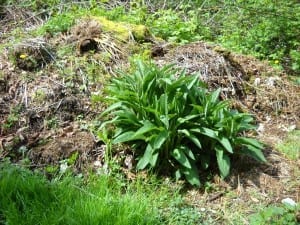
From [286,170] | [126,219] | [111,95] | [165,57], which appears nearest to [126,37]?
[165,57]

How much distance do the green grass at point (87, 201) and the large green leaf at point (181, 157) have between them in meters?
0.19

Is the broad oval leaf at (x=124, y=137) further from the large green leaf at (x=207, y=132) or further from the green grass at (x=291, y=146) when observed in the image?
the green grass at (x=291, y=146)

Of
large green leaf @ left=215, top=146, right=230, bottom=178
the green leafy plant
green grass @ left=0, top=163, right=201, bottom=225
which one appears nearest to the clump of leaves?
large green leaf @ left=215, top=146, right=230, bottom=178

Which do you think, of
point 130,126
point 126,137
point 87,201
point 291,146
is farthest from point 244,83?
point 87,201

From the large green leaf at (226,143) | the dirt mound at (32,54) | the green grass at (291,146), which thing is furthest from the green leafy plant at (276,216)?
the dirt mound at (32,54)

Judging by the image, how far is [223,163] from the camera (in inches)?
135

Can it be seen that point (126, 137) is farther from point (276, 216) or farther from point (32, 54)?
point (32, 54)

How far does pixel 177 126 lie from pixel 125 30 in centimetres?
195

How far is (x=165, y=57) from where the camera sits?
478cm

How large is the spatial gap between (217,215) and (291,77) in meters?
2.63

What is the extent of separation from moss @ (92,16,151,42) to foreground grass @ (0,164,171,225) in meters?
2.14

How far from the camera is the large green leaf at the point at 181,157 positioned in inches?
132

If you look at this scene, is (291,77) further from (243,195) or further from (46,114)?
(46,114)

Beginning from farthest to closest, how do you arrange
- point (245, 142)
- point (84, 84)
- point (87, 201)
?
point (84, 84) → point (245, 142) → point (87, 201)
